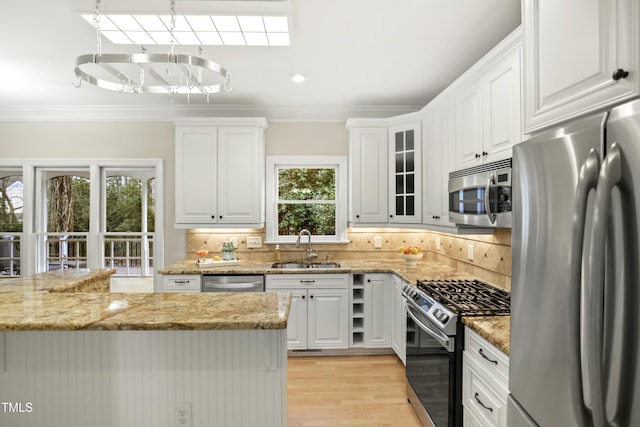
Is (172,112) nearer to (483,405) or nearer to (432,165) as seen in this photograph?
(432,165)

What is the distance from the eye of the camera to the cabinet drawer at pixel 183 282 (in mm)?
3307

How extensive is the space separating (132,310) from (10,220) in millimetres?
3633

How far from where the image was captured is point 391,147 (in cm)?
Result: 367

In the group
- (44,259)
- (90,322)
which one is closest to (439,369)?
(90,322)

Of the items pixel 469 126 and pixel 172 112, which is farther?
pixel 172 112

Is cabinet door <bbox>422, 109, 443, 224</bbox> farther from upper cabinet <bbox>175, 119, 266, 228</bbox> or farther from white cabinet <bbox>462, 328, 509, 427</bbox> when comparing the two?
upper cabinet <bbox>175, 119, 266, 228</bbox>

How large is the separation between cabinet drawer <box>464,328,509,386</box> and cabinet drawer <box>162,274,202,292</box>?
2.45m

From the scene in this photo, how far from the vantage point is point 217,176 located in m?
3.64

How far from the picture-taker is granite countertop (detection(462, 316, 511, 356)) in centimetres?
147

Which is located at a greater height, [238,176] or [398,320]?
[238,176]

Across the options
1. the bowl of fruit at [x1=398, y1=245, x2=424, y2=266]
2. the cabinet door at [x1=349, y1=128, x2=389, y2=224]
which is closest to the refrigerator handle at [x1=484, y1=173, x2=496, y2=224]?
the bowl of fruit at [x1=398, y1=245, x2=424, y2=266]

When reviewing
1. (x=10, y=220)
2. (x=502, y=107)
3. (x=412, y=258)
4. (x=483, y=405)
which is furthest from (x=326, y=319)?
(x=10, y=220)

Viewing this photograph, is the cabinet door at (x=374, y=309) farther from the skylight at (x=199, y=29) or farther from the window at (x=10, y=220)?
the window at (x=10, y=220)

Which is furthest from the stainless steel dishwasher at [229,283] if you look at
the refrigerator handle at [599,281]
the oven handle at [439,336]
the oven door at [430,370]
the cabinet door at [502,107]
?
the refrigerator handle at [599,281]
